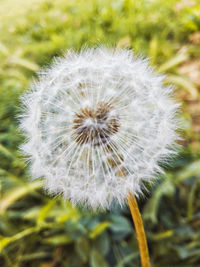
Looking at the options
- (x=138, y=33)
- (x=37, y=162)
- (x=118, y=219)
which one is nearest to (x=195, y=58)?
(x=138, y=33)

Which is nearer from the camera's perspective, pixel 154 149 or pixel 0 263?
pixel 154 149

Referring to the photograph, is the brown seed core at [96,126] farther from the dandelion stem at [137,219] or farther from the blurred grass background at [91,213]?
the blurred grass background at [91,213]

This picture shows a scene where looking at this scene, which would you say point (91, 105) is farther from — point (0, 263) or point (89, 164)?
point (0, 263)

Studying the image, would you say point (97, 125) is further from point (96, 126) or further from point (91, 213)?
point (91, 213)

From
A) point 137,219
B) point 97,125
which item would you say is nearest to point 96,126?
point 97,125

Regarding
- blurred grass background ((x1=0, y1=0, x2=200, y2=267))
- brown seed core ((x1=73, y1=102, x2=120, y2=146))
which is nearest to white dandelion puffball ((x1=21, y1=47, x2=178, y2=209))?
brown seed core ((x1=73, y1=102, x2=120, y2=146))

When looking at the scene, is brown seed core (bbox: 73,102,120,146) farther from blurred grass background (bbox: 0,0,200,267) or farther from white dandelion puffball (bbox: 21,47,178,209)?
blurred grass background (bbox: 0,0,200,267)

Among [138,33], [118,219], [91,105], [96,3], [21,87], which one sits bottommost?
[118,219]

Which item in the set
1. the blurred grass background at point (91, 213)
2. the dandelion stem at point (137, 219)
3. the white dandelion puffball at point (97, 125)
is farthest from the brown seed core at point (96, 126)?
the blurred grass background at point (91, 213)
